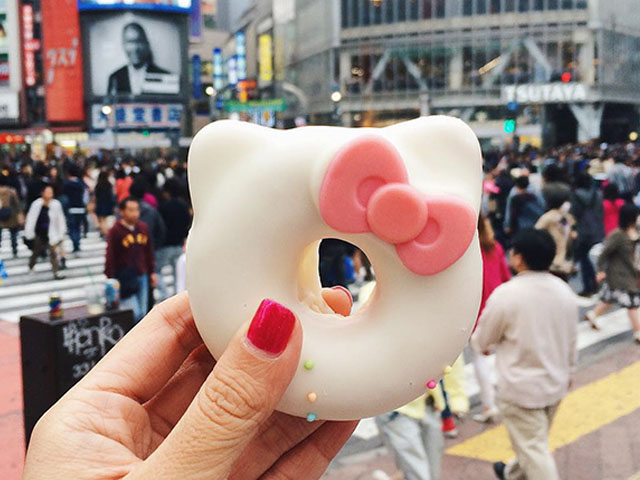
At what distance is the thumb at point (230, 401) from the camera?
1605mm

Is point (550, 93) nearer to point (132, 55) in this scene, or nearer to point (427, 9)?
point (427, 9)


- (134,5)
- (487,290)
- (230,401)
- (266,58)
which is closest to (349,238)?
(230,401)

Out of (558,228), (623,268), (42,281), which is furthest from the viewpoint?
(42,281)

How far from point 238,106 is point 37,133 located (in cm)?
1763

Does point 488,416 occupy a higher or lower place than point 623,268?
lower

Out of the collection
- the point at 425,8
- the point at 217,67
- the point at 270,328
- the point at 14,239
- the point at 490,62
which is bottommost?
the point at 14,239

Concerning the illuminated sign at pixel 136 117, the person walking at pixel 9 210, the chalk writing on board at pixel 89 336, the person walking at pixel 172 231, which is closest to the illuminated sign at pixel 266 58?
the illuminated sign at pixel 136 117

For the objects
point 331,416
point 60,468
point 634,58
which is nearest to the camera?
point 60,468

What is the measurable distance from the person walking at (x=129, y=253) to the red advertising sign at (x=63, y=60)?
45503 millimetres

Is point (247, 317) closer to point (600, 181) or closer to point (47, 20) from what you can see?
point (600, 181)

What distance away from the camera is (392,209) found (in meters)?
1.63

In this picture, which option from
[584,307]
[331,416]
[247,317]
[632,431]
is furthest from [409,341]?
[584,307]

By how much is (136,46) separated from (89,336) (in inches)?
1902

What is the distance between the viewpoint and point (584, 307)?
1016cm
